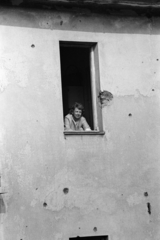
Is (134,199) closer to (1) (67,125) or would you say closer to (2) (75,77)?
(1) (67,125)

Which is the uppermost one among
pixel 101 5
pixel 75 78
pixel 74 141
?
pixel 101 5

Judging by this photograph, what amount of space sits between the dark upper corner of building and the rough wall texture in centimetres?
15

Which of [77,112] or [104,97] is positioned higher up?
[104,97]

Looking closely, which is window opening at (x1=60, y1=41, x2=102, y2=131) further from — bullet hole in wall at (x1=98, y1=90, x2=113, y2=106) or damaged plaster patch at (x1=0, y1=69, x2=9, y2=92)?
damaged plaster patch at (x1=0, y1=69, x2=9, y2=92)

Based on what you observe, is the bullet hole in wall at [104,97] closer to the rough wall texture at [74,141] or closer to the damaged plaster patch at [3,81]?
the rough wall texture at [74,141]

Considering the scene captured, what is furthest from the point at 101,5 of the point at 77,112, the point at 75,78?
the point at 75,78

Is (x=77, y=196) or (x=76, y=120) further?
(x=76, y=120)

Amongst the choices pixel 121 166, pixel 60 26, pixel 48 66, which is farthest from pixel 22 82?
pixel 121 166

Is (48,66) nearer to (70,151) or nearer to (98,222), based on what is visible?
(70,151)

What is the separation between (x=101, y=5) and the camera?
1455cm

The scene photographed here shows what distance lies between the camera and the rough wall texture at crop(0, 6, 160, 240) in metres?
13.2

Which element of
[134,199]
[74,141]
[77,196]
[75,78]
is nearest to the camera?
[77,196]

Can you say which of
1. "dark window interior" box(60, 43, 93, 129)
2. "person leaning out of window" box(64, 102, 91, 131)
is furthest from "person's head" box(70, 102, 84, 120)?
"dark window interior" box(60, 43, 93, 129)

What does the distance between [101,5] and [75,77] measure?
3.71 metres
